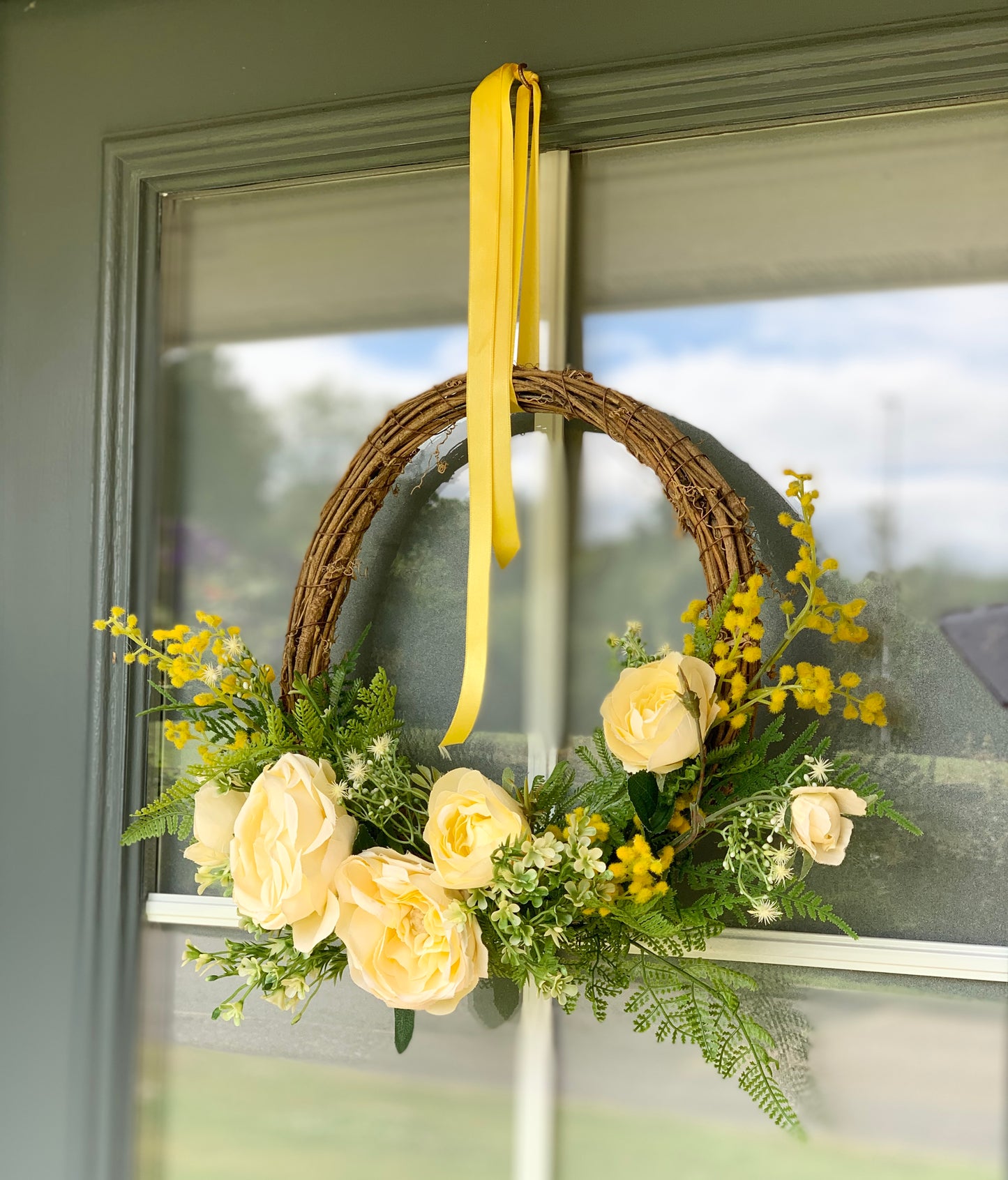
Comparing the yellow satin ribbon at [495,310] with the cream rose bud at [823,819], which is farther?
the yellow satin ribbon at [495,310]

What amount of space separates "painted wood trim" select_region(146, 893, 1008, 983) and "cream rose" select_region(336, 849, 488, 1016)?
0.28 m

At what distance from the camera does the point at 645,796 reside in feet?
3.15

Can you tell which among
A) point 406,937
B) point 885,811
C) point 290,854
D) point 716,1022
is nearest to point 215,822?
point 290,854

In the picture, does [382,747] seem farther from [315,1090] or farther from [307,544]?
[315,1090]

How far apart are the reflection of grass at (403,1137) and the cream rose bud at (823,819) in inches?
14.0

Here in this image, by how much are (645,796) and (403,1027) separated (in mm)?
340

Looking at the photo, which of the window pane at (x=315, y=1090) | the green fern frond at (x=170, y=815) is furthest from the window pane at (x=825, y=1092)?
the green fern frond at (x=170, y=815)

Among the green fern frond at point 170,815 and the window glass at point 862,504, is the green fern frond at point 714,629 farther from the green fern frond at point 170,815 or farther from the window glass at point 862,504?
the green fern frond at point 170,815

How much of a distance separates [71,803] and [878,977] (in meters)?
0.92

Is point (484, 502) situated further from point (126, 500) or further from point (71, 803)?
point (71, 803)

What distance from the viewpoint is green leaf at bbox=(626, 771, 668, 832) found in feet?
3.15

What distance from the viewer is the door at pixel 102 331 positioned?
3.98 feet

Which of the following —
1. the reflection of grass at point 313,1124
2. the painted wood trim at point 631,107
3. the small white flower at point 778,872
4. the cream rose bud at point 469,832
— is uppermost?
the painted wood trim at point 631,107

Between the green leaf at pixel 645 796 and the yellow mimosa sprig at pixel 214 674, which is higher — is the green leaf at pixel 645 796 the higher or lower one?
the lower one
